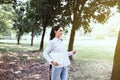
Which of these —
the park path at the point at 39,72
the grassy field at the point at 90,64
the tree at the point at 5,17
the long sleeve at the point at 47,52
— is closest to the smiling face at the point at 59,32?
the long sleeve at the point at 47,52

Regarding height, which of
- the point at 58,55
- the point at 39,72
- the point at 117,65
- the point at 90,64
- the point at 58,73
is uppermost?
the point at 58,55

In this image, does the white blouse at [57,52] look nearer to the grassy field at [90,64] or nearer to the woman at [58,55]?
the woman at [58,55]

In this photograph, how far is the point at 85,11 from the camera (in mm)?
23797

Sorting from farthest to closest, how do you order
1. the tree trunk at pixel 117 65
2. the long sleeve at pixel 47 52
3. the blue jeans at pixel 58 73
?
the tree trunk at pixel 117 65, the blue jeans at pixel 58 73, the long sleeve at pixel 47 52

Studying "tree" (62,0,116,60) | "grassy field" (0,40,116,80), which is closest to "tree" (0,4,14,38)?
"grassy field" (0,40,116,80)

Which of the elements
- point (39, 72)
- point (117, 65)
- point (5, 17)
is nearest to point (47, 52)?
point (117, 65)

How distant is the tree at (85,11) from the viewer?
22578 mm

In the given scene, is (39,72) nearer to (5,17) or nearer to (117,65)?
(117,65)

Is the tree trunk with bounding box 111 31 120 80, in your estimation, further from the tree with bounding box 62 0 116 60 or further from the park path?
the tree with bounding box 62 0 116 60

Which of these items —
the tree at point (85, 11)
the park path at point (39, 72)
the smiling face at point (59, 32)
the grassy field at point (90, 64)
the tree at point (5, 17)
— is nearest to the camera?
the smiling face at point (59, 32)

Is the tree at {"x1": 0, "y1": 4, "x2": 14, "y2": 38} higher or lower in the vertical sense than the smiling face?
higher

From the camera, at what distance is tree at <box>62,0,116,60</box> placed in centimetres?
2258

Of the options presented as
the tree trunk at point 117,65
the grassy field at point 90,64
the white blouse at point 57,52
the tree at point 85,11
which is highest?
the tree at point 85,11

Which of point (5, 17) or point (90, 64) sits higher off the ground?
point (5, 17)
